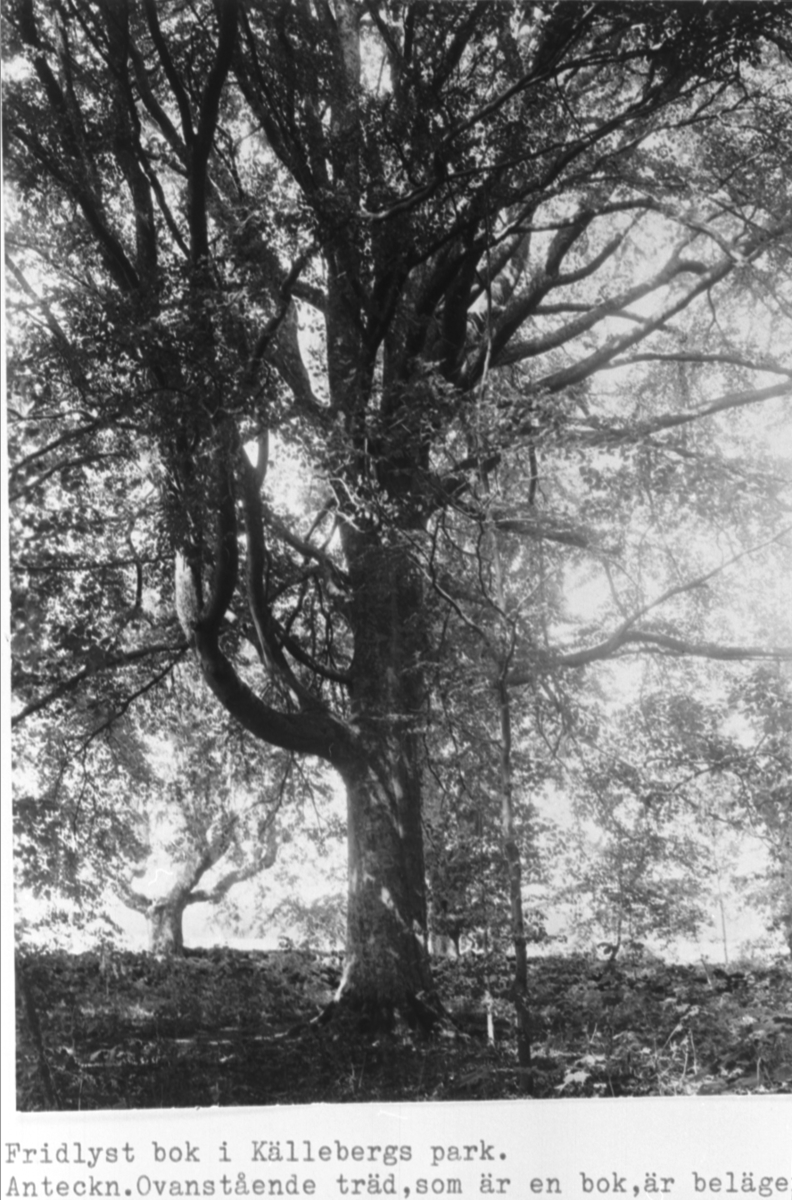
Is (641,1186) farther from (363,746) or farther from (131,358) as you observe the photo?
(131,358)

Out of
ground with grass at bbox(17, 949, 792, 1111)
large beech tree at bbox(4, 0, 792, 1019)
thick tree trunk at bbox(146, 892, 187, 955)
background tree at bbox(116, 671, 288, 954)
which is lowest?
ground with grass at bbox(17, 949, 792, 1111)

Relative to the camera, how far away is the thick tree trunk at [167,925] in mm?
2578

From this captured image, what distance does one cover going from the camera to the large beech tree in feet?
9.07

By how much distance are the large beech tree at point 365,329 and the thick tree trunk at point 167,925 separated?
51 centimetres

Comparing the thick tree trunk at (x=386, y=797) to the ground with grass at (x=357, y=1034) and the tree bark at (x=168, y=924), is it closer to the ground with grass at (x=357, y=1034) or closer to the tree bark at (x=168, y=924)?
the ground with grass at (x=357, y=1034)

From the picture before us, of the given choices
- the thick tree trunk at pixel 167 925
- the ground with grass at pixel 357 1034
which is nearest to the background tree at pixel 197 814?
the thick tree trunk at pixel 167 925

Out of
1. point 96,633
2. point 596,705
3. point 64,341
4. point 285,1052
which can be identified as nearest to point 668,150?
point 596,705

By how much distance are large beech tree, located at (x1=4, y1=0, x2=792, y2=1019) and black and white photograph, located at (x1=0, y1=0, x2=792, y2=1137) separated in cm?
1

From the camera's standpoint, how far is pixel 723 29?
2881 millimetres

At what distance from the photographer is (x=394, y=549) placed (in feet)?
9.29

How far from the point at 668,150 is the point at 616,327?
569mm

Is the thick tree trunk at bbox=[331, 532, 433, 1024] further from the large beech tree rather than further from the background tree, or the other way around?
the background tree

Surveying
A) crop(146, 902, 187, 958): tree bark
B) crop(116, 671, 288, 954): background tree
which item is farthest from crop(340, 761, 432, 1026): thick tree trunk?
crop(146, 902, 187, 958): tree bark

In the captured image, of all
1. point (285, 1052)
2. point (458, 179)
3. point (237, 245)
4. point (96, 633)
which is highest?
point (458, 179)
